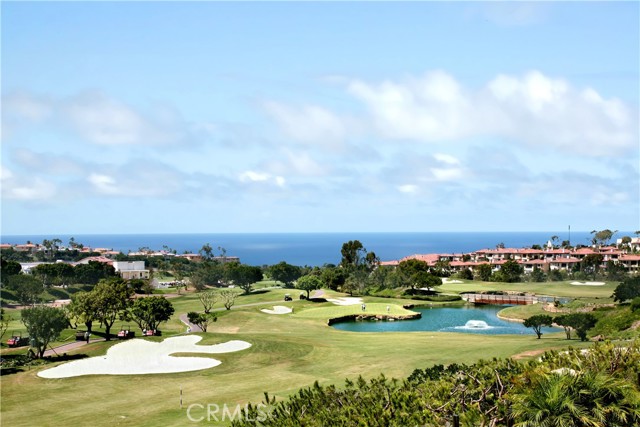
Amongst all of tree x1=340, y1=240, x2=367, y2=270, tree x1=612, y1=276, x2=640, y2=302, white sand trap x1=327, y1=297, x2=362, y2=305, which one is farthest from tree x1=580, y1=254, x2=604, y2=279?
tree x1=612, y1=276, x2=640, y2=302

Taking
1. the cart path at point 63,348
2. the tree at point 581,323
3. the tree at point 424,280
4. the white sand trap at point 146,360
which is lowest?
the cart path at point 63,348

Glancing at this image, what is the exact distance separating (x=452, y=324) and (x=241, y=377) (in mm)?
43421

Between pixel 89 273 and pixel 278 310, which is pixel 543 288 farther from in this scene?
pixel 89 273

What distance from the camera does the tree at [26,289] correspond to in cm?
9412

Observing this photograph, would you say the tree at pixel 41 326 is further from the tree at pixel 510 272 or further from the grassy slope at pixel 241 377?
the tree at pixel 510 272

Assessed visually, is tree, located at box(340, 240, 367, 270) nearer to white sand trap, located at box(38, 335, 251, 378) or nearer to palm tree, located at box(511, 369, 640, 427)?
white sand trap, located at box(38, 335, 251, 378)

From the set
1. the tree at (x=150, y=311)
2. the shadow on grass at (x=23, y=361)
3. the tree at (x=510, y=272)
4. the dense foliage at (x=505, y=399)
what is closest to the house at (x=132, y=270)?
the tree at (x=510, y=272)

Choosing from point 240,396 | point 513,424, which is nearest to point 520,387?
point 513,424

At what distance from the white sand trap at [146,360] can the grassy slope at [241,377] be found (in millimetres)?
1343

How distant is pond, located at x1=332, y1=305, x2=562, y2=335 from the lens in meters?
67.8

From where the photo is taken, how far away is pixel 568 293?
344 feet

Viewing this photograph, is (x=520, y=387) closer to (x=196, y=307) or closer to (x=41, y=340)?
(x=41, y=340)

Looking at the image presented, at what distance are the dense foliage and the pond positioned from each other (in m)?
50.1

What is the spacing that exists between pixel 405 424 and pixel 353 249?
12181 centimetres
